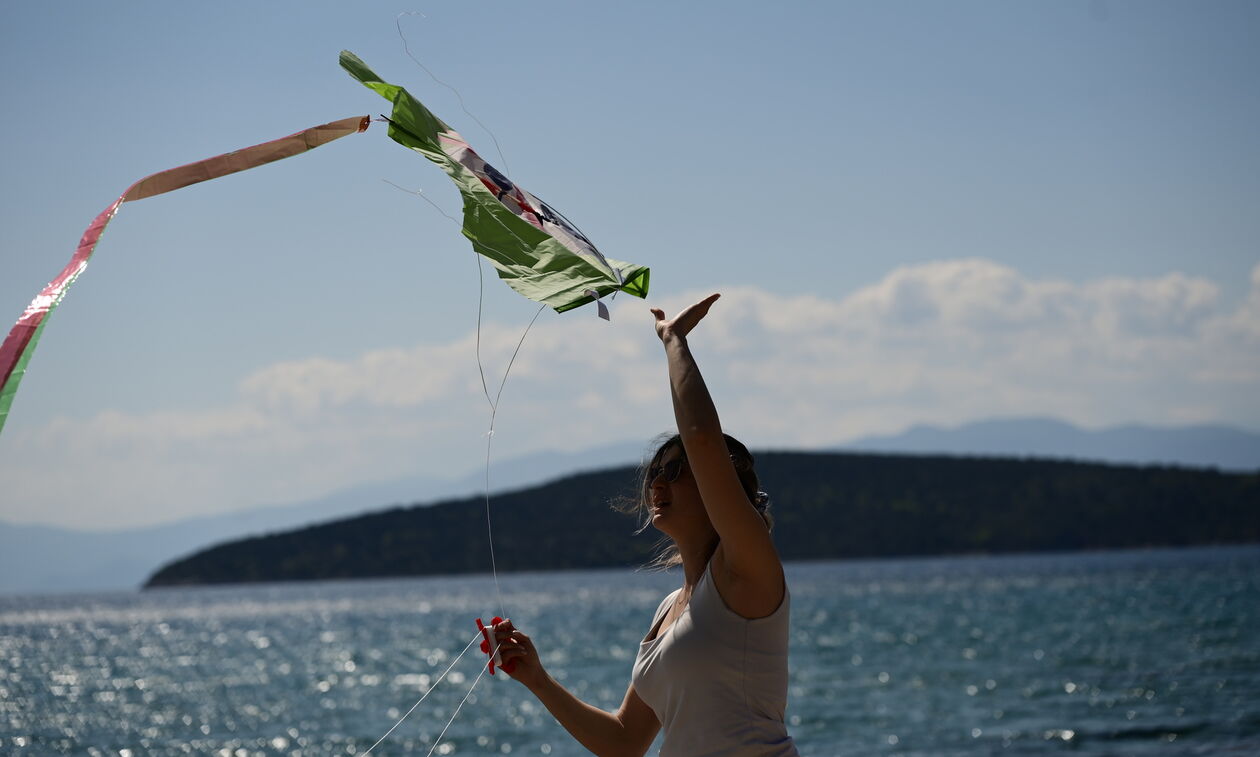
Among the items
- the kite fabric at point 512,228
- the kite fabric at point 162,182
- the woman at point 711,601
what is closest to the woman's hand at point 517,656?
the woman at point 711,601

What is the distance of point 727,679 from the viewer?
3.12 m

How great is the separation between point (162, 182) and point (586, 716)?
6.53 ft

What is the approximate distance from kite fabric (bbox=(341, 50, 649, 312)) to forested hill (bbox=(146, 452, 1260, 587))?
12744 centimetres

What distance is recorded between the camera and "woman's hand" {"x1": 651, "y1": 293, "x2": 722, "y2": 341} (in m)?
3.13

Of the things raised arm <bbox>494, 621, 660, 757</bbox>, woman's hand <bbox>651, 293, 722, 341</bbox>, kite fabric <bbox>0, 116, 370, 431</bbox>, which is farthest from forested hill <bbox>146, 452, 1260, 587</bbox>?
woman's hand <bbox>651, 293, 722, 341</bbox>

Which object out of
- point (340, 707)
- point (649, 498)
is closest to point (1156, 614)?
point (340, 707)

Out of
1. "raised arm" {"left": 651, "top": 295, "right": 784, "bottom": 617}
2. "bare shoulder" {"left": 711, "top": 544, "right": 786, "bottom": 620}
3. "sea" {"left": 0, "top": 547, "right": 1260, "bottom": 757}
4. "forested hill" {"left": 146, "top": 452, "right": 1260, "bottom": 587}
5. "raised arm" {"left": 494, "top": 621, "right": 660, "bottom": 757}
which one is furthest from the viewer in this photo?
"forested hill" {"left": 146, "top": 452, "right": 1260, "bottom": 587}

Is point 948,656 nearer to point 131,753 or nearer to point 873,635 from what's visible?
point 873,635

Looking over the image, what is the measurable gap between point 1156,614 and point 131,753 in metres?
34.9

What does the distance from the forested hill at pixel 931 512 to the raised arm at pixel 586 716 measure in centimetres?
12752

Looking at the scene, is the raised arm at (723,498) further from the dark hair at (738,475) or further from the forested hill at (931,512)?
the forested hill at (931,512)

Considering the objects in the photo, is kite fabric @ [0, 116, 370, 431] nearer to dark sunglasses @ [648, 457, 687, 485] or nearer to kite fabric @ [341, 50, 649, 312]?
kite fabric @ [341, 50, 649, 312]

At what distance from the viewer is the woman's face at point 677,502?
338cm

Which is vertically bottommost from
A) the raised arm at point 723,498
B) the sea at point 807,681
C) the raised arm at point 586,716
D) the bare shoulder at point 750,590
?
the sea at point 807,681
